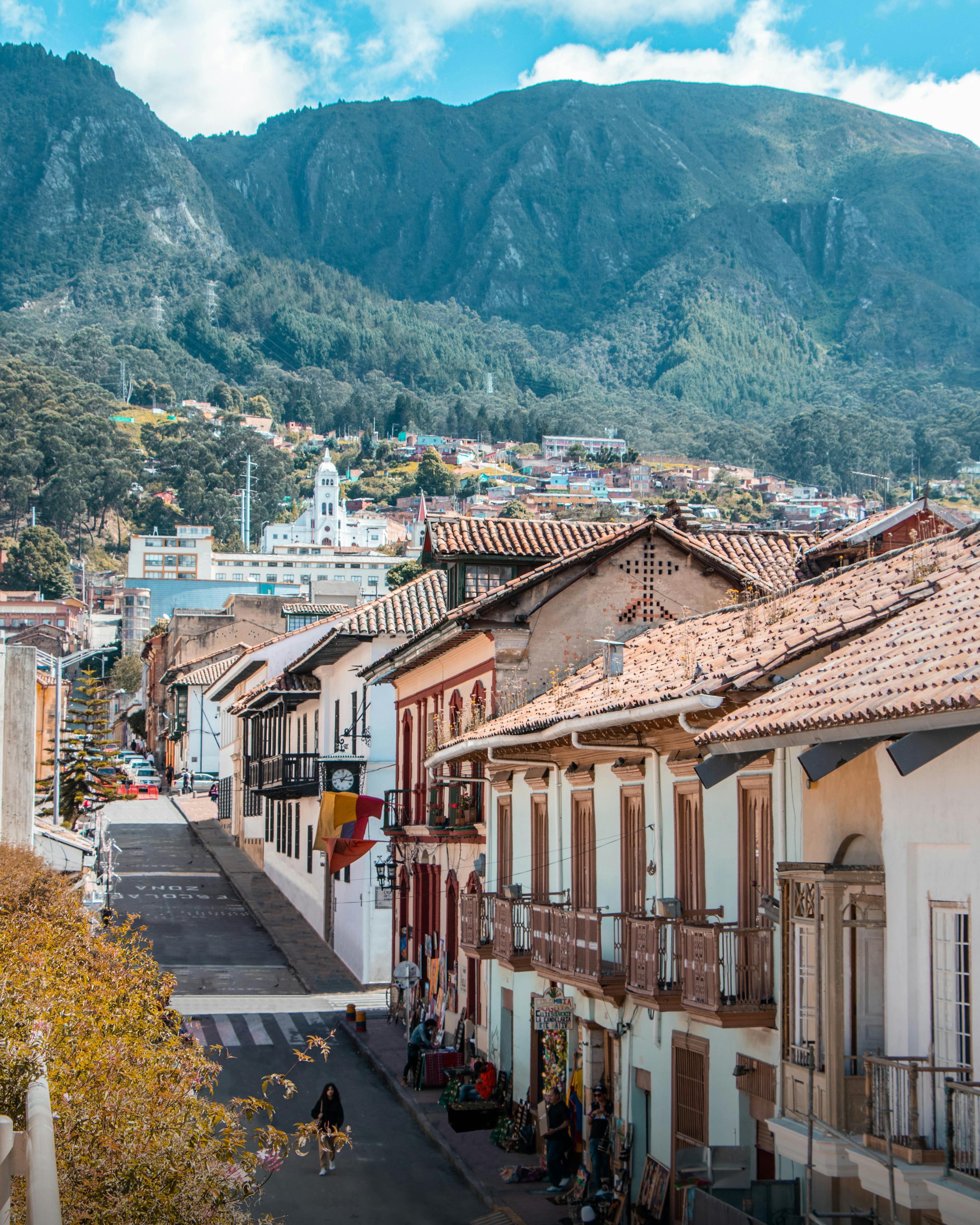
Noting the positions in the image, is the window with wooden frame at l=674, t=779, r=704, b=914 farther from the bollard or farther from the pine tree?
the pine tree

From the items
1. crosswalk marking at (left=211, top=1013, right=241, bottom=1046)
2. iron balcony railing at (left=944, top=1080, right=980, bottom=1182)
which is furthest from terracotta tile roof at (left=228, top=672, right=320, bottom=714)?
iron balcony railing at (left=944, top=1080, right=980, bottom=1182)

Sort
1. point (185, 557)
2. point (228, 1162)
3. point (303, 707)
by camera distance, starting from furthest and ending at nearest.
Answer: point (185, 557) < point (303, 707) < point (228, 1162)

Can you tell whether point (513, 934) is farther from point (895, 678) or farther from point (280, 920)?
point (280, 920)

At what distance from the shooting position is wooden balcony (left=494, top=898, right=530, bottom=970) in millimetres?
21766

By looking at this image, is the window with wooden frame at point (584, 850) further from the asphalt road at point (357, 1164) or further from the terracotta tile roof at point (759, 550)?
the terracotta tile roof at point (759, 550)

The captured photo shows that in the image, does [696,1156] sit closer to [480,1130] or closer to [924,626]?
[924,626]

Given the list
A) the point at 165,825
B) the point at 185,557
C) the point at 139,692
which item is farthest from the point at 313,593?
the point at 185,557

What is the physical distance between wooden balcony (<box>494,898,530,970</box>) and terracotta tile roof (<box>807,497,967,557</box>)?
743 cm

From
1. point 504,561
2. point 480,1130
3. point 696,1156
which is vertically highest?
point 504,561

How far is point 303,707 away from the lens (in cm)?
5053

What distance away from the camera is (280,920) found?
4806 cm

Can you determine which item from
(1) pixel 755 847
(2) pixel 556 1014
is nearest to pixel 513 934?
(2) pixel 556 1014

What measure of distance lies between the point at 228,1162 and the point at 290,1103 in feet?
57.4

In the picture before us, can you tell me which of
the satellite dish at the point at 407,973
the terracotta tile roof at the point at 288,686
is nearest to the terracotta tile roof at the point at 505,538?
the satellite dish at the point at 407,973
